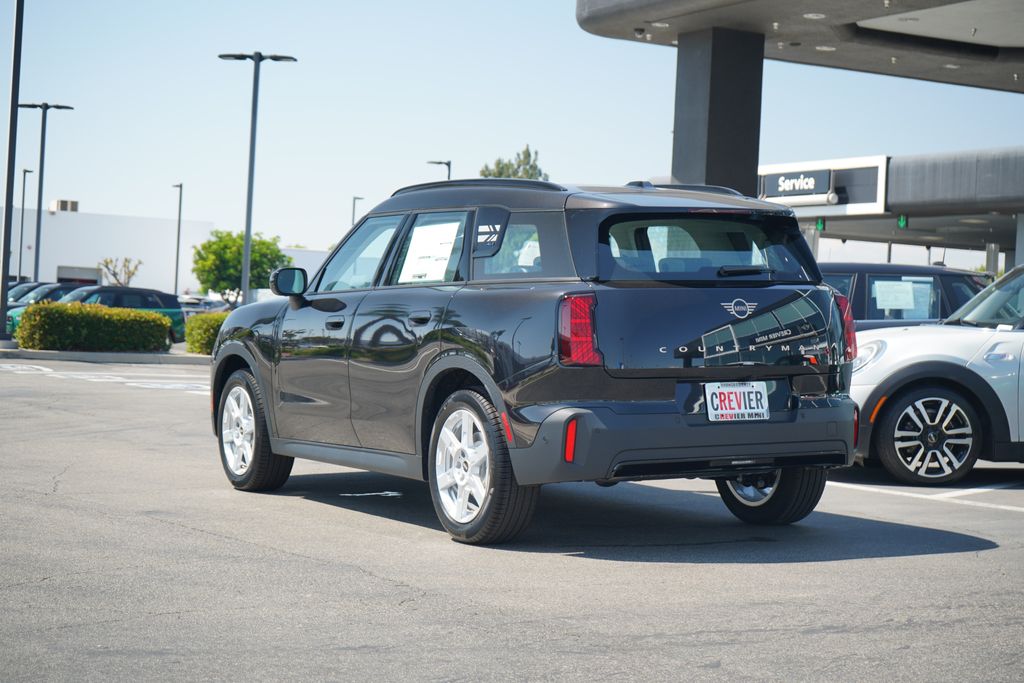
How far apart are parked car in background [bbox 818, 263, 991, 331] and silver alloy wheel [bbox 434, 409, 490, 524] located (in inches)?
268

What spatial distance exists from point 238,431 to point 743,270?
3812mm

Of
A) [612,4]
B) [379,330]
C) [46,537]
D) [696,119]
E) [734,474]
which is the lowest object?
[46,537]

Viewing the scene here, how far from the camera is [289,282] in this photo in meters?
8.51

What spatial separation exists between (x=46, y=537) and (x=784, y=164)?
3213 centimetres

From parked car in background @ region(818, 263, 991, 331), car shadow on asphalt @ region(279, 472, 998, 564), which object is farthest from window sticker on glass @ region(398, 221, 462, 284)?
parked car in background @ region(818, 263, 991, 331)

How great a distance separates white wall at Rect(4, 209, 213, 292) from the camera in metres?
116

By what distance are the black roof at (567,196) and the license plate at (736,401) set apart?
93 centimetres

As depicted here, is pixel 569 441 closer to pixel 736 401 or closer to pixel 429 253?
pixel 736 401

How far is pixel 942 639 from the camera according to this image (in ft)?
16.4

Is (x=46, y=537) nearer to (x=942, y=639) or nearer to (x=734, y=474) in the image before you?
(x=734, y=474)

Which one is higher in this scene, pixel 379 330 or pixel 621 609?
pixel 379 330

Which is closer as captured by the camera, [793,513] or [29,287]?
[793,513]

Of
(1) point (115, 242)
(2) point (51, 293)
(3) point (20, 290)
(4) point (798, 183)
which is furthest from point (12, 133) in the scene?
(1) point (115, 242)

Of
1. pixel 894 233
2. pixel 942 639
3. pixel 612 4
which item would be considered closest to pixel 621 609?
pixel 942 639
